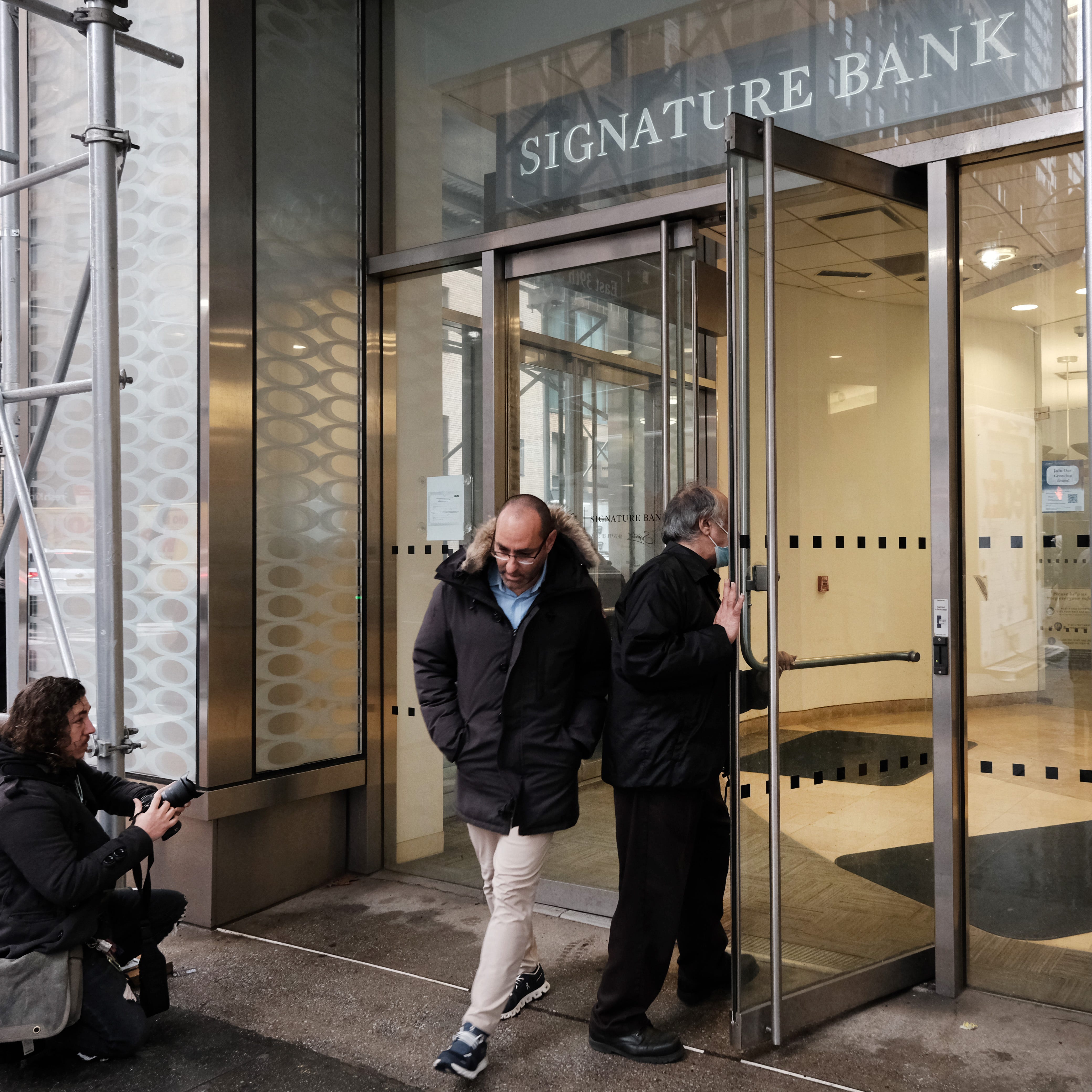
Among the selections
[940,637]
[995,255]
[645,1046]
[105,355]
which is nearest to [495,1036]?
[645,1046]

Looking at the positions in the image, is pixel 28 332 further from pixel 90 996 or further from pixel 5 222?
pixel 90 996

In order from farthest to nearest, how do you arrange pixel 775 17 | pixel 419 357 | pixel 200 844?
pixel 419 357, pixel 200 844, pixel 775 17

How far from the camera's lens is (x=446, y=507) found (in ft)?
15.9

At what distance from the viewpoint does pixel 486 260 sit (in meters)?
4.66

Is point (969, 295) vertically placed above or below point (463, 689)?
above

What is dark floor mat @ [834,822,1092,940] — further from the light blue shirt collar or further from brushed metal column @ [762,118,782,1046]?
the light blue shirt collar

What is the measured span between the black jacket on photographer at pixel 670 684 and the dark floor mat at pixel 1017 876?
2.41 ft

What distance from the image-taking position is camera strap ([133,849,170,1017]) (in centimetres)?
332

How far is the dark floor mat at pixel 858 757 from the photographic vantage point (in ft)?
11.1

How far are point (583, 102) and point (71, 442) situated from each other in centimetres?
274

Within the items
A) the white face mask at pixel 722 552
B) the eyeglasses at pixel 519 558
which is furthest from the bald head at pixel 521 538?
the white face mask at pixel 722 552

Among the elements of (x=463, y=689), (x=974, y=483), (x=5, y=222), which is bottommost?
(x=463, y=689)

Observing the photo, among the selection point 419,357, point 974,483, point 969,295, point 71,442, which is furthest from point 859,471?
A: point 71,442

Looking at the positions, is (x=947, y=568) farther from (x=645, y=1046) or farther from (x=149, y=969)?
(x=149, y=969)
